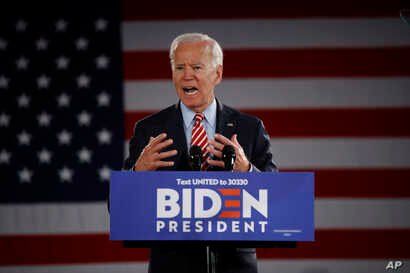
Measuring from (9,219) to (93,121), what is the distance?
0.72m

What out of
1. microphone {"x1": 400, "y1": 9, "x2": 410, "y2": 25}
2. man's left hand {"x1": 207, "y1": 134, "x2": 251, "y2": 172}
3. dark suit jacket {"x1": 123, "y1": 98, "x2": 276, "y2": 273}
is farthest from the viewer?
microphone {"x1": 400, "y1": 9, "x2": 410, "y2": 25}

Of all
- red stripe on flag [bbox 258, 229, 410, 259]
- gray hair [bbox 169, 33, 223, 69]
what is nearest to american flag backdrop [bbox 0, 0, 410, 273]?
red stripe on flag [bbox 258, 229, 410, 259]

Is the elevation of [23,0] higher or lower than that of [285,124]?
higher

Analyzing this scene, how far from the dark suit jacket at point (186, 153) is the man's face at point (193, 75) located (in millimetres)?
59

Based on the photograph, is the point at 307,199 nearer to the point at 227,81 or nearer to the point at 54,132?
the point at 227,81

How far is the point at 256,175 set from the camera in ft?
6.05

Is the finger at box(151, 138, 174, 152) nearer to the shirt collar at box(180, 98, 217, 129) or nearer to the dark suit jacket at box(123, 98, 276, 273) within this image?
the dark suit jacket at box(123, 98, 276, 273)

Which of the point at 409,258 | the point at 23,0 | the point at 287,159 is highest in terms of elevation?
the point at 23,0

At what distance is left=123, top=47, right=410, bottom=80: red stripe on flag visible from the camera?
3.70 meters

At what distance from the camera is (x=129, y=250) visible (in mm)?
3713

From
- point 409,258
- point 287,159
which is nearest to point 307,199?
point 287,159

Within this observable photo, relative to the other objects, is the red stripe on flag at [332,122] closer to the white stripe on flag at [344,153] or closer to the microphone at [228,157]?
the white stripe on flag at [344,153]

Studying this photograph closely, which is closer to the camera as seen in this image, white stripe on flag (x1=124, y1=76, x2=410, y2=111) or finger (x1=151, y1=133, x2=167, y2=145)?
finger (x1=151, y1=133, x2=167, y2=145)

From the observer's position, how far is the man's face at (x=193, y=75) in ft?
7.72
